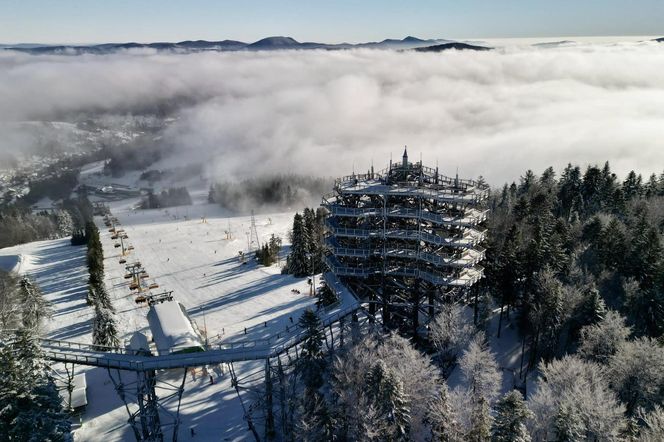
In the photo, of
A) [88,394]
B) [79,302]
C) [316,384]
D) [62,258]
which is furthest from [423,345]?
[62,258]

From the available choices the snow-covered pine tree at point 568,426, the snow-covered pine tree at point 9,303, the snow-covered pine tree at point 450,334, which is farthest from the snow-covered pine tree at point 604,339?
the snow-covered pine tree at point 9,303

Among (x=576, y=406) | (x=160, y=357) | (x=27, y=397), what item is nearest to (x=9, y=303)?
(x=27, y=397)

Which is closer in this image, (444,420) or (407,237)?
(444,420)

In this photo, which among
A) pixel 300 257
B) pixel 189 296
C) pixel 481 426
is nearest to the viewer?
pixel 481 426

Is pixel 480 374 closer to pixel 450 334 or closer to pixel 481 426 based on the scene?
pixel 450 334

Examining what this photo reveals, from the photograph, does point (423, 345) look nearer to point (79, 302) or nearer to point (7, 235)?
point (79, 302)

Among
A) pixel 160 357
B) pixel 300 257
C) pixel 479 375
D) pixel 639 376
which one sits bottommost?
pixel 300 257

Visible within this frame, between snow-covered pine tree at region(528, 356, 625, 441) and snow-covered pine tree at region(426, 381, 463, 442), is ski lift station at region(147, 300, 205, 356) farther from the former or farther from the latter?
snow-covered pine tree at region(528, 356, 625, 441)
